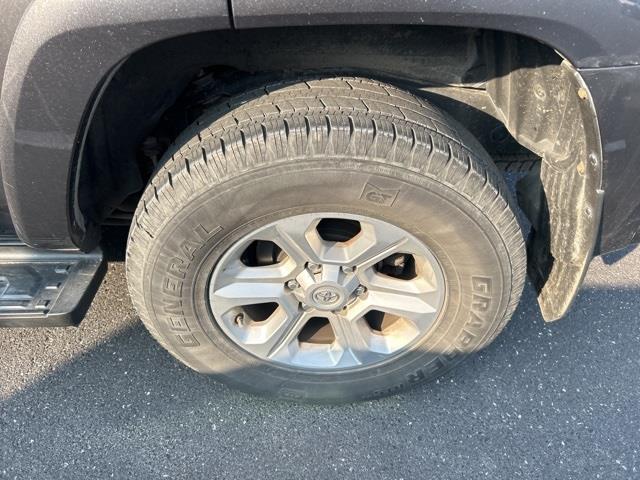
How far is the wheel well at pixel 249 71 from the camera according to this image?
5.52ft

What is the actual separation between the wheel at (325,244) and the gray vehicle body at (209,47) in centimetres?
27

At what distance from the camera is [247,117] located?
161 centimetres

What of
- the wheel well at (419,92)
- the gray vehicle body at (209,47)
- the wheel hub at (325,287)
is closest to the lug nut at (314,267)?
the wheel hub at (325,287)

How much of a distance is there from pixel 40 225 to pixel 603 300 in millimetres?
2396

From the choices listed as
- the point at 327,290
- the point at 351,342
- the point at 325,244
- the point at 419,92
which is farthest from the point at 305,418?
the point at 419,92

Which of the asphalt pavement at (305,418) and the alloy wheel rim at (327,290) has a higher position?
the alloy wheel rim at (327,290)

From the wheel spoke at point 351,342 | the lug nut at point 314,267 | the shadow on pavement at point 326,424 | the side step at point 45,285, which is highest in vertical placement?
the lug nut at point 314,267

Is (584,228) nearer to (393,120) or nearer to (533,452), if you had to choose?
(393,120)

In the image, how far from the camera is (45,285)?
194 cm

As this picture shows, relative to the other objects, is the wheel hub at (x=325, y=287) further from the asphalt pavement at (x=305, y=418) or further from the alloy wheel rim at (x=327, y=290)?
the asphalt pavement at (x=305, y=418)

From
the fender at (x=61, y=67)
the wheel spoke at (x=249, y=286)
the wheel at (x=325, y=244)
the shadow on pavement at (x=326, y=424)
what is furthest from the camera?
the shadow on pavement at (x=326, y=424)

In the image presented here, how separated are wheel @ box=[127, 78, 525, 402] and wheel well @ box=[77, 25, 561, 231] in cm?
13

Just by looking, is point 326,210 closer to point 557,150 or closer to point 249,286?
point 249,286

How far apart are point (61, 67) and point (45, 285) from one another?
0.87 m
